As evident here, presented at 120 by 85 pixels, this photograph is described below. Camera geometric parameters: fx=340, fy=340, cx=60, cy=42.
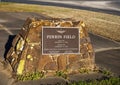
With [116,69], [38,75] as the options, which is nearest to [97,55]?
[116,69]

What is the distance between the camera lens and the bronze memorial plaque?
10492mm

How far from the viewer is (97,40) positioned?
642 inches

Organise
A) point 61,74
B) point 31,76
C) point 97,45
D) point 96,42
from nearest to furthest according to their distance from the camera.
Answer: point 31,76, point 61,74, point 97,45, point 96,42

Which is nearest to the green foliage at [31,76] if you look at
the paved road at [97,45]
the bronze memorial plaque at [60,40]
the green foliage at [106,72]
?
the paved road at [97,45]

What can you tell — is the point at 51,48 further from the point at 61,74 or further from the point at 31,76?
the point at 31,76

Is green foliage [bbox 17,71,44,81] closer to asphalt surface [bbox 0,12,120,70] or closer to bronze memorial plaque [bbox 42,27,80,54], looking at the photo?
bronze memorial plaque [bbox 42,27,80,54]

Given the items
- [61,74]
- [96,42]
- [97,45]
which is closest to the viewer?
[61,74]

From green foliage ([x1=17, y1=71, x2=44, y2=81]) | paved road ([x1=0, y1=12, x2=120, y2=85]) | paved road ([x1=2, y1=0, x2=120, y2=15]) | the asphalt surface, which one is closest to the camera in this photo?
green foliage ([x1=17, y1=71, x2=44, y2=81])

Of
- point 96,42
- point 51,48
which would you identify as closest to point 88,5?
point 96,42

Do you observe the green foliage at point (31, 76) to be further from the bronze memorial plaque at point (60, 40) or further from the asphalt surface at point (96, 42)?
the asphalt surface at point (96, 42)

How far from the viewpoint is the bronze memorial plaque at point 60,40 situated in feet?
34.4

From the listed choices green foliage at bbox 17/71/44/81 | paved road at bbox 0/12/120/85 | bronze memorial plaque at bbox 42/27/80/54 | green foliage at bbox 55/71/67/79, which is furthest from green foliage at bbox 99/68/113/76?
green foliage at bbox 17/71/44/81

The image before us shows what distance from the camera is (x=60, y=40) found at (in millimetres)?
10680

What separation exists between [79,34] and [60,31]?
0.64m
